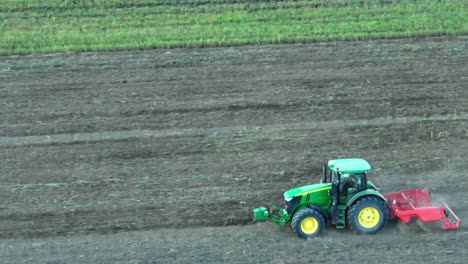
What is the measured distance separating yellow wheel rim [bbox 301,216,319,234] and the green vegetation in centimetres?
1192

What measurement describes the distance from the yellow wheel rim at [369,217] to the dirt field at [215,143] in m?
0.26

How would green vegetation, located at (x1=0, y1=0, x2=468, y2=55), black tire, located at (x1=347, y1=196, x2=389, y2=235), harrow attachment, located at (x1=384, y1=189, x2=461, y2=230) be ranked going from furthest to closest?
green vegetation, located at (x1=0, y1=0, x2=468, y2=55) → harrow attachment, located at (x1=384, y1=189, x2=461, y2=230) → black tire, located at (x1=347, y1=196, x2=389, y2=235)

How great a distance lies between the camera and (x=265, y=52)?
23781mm

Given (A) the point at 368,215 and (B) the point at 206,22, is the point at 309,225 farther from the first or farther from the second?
(B) the point at 206,22

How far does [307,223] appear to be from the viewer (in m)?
13.4

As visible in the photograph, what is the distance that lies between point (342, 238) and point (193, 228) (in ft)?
7.96

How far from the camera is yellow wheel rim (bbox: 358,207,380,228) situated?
13.4 m

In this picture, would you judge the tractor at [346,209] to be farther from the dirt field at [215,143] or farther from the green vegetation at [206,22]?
the green vegetation at [206,22]

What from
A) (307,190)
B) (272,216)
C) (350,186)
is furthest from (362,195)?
(272,216)

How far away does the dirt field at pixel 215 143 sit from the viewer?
530 inches

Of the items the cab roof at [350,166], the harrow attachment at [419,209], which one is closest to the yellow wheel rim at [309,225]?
the cab roof at [350,166]

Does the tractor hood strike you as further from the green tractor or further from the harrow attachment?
A: the harrow attachment

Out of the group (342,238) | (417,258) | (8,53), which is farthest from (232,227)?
(8,53)

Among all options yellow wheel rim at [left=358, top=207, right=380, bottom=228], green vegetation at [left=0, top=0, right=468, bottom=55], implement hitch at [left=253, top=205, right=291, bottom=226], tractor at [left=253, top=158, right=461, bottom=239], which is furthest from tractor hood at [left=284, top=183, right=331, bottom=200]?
green vegetation at [left=0, top=0, right=468, bottom=55]
